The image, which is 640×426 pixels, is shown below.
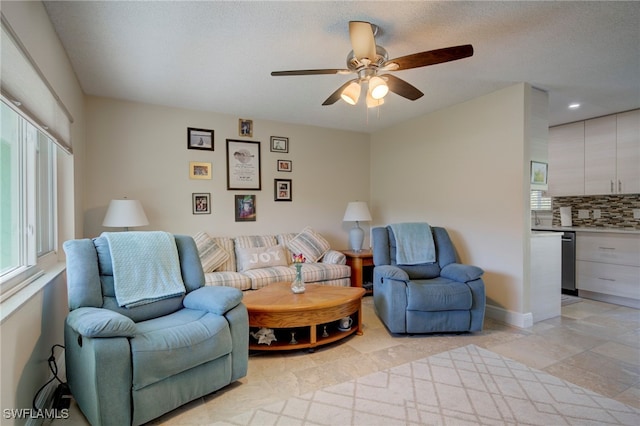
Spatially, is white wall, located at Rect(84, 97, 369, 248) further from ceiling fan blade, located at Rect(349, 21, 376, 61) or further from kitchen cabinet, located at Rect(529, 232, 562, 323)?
ceiling fan blade, located at Rect(349, 21, 376, 61)

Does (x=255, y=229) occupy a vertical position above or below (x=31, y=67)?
below

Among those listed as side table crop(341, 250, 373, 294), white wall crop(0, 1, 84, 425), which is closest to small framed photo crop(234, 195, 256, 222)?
side table crop(341, 250, 373, 294)

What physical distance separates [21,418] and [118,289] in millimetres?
777

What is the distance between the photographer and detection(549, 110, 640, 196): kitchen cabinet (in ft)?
13.1

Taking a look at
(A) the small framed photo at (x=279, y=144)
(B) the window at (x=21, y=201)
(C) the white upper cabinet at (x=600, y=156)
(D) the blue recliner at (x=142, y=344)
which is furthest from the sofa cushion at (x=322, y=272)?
(C) the white upper cabinet at (x=600, y=156)

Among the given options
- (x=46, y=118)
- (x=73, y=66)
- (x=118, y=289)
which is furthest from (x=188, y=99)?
(x=118, y=289)

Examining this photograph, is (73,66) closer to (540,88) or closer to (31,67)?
(31,67)

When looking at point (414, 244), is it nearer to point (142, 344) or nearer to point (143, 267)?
point (143, 267)

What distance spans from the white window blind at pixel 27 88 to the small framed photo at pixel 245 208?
6.96 ft

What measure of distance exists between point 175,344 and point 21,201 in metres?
1.38

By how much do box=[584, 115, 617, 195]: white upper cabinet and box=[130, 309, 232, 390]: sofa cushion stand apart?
4.89 metres

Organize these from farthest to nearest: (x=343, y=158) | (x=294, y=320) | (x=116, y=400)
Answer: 1. (x=343, y=158)
2. (x=294, y=320)
3. (x=116, y=400)

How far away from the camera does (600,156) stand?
4277 millimetres

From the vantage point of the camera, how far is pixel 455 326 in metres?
3.00
